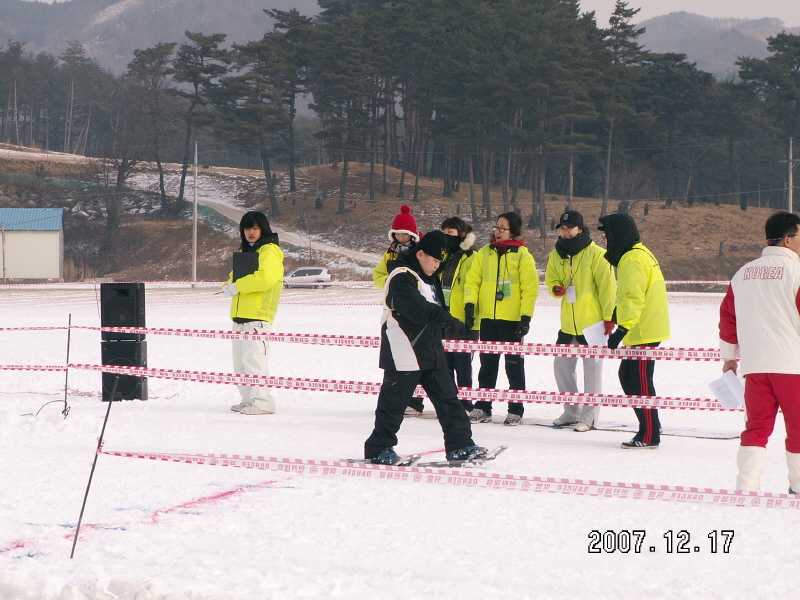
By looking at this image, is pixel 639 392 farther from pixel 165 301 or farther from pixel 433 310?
pixel 165 301

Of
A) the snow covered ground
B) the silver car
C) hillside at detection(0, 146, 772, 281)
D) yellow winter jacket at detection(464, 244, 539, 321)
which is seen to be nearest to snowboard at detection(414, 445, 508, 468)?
the snow covered ground

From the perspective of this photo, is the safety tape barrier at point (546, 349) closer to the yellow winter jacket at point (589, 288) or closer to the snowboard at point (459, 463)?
the yellow winter jacket at point (589, 288)

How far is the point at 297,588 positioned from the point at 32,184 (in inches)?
2945

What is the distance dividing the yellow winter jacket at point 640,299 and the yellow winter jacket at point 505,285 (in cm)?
105

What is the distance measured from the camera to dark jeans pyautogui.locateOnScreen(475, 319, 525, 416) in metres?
7.39

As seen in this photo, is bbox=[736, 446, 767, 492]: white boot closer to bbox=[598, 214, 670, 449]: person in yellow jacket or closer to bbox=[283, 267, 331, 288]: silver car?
bbox=[598, 214, 670, 449]: person in yellow jacket

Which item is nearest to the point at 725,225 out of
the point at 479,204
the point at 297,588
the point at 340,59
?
the point at 479,204

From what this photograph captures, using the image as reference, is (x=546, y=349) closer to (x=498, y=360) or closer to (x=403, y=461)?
(x=498, y=360)

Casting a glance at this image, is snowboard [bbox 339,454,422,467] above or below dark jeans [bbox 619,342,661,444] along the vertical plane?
Result: below

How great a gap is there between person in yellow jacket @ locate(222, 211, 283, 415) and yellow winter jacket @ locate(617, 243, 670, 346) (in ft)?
10.4

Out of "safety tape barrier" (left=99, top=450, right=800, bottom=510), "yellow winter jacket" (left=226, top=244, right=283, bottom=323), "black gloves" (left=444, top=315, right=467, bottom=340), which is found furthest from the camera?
"yellow winter jacket" (left=226, top=244, right=283, bottom=323)

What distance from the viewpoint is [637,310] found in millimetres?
6273

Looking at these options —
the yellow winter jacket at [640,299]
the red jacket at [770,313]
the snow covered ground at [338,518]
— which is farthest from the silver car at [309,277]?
the red jacket at [770,313]
